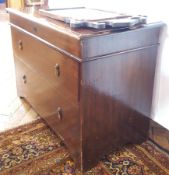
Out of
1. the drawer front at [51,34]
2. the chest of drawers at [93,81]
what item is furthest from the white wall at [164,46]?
the drawer front at [51,34]

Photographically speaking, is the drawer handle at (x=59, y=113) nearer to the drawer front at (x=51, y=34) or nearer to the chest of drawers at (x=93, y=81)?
the chest of drawers at (x=93, y=81)

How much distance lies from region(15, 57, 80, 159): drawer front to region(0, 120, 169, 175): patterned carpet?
0.11 metres

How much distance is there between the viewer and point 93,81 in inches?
46.6

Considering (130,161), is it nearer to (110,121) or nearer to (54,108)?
(110,121)

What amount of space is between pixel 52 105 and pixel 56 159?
31cm

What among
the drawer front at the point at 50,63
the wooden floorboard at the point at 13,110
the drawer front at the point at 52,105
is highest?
the drawer front at the point at 50,63

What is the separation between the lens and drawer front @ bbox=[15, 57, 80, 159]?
1.32m

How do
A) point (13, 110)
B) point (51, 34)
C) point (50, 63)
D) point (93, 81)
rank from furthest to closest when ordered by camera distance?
1. point (13, 110)
2. point (50, 63)
3. point (51, 34)
4. point (93, 81)

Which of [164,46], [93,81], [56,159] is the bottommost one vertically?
[56,159]

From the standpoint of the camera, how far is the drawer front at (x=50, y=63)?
121 centimetres

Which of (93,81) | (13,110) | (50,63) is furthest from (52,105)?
(13,110)

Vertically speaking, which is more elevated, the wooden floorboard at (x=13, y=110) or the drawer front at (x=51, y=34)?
the drawer front at (x=51, y=34)

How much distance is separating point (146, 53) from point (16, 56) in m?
1.03

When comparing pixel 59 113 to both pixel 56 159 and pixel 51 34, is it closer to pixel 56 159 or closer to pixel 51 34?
pixel 56 159
